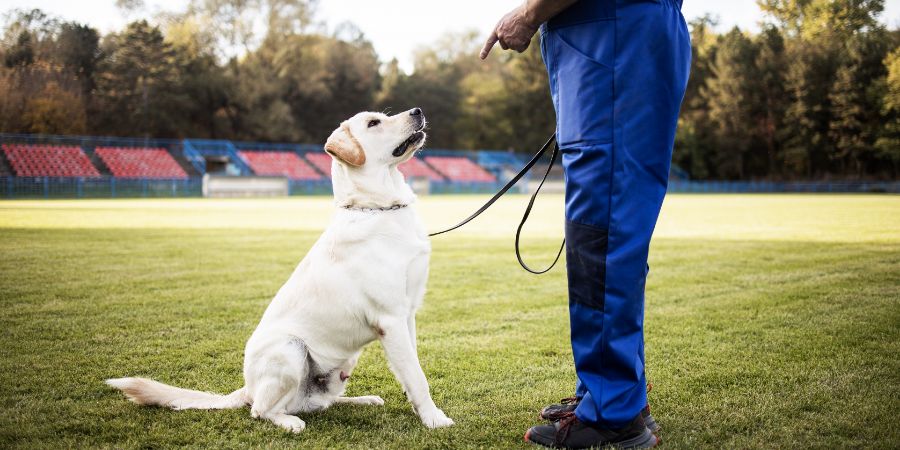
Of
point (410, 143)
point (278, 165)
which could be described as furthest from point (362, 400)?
point (278, 165)

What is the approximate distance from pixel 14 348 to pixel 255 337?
2381 mm

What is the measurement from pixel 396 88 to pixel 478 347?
58.0m

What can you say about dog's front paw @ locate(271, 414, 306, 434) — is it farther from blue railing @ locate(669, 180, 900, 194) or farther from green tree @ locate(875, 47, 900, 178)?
green tree @ locate(875, 47, 900, 178)

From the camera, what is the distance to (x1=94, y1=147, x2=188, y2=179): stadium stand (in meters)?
34.7

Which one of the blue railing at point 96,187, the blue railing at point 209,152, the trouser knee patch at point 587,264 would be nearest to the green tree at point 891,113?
the blue railing at point 209,152

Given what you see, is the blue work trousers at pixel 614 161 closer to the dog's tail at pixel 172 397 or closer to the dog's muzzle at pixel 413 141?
the dog's muzzle at pixel 413 141

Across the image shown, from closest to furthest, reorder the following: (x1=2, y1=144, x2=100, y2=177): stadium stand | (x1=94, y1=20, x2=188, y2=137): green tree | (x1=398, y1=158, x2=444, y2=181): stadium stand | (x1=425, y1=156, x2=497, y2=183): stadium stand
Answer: (x1=2, y1=144, x2=100, y2=177): stadium stand < (x1=94, y1=20, x2=188, y2=137): green tree < (x1=398, y1=158, x2=444, y2=181): stadium stand < (x1=425, y1=156, x2=497, y2=183): stadium stand

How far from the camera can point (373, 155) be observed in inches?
134

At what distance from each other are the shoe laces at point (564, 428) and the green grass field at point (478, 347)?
20 centimetres

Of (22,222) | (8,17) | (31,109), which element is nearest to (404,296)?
(22,222)

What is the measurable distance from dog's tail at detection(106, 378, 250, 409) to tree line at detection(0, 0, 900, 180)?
43.6m

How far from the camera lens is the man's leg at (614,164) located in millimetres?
2484

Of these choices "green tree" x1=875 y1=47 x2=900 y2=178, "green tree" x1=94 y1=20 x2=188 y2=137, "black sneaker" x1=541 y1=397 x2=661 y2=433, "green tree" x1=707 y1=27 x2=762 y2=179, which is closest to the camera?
"black sneaker" x1=541 y1=397 x2=661 y2=433

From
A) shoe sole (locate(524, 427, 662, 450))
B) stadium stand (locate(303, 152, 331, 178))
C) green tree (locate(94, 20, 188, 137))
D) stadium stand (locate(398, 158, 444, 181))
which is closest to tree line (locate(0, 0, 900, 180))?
green tree (locate(94, 20, 188, 137))
